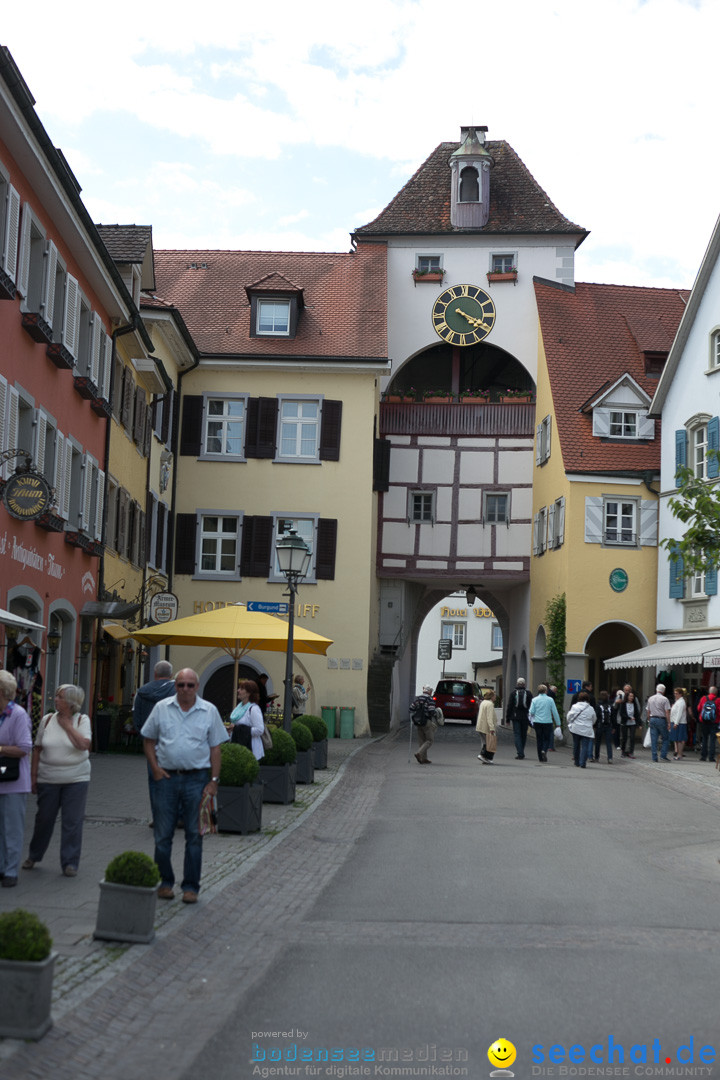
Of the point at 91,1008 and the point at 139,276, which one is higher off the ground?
the point at 139,276

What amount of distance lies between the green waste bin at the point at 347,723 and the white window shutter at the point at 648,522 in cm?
920

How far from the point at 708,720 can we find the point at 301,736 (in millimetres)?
13498

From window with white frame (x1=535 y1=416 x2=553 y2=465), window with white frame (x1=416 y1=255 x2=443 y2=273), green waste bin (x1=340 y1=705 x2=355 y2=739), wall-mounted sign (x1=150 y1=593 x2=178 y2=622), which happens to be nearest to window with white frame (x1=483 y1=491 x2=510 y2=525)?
window with white frame (x1=535 y1=416 x2=553 y2=465)

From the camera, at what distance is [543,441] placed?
1571 inches

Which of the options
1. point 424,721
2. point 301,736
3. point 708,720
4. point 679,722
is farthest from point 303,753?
point 708,720

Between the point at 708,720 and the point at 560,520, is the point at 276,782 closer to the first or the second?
the point at 708,720

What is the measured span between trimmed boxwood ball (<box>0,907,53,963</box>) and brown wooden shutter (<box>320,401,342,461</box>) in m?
32.0

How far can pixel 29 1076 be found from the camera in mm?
5445

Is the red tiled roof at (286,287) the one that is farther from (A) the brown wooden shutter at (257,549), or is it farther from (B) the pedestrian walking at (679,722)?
(B) the pedestrian walking at (679,722)

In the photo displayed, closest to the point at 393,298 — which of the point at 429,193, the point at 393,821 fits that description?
the point at 429,193

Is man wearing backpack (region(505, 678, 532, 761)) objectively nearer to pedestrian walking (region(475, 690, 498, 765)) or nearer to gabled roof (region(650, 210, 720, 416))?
pedestrian walking (region(475, 690, 498, 765))

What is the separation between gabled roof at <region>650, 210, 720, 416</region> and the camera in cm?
3466

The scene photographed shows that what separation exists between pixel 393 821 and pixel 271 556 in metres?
22.2

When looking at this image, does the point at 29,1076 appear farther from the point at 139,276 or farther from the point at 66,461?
the point at 139,276
